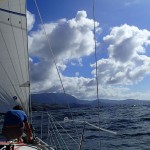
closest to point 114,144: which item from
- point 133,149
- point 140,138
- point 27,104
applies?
point 133,149

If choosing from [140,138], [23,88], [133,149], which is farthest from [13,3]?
[140,138]

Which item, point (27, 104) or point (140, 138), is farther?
point (140, 138)

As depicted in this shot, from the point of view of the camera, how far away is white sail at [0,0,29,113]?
10.4m

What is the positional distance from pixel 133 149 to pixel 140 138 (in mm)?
4184

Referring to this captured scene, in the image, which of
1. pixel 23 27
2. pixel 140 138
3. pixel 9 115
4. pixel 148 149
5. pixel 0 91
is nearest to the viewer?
pixel 9 115

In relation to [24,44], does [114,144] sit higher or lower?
lower

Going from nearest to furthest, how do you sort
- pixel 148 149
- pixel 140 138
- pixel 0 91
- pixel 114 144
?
pixel 0 91 < pixel 148 149 < pixel 114 144 < pixel 140 138

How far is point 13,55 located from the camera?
10.8m

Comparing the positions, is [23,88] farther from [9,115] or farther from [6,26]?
[9,115]

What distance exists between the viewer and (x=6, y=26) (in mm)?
10688

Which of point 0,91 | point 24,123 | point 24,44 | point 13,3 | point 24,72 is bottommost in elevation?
point 24,123

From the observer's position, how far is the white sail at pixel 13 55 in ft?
34.1

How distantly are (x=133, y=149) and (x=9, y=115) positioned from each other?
39.0 feet

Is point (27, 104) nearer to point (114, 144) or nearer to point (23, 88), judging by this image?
point (23, 88)
